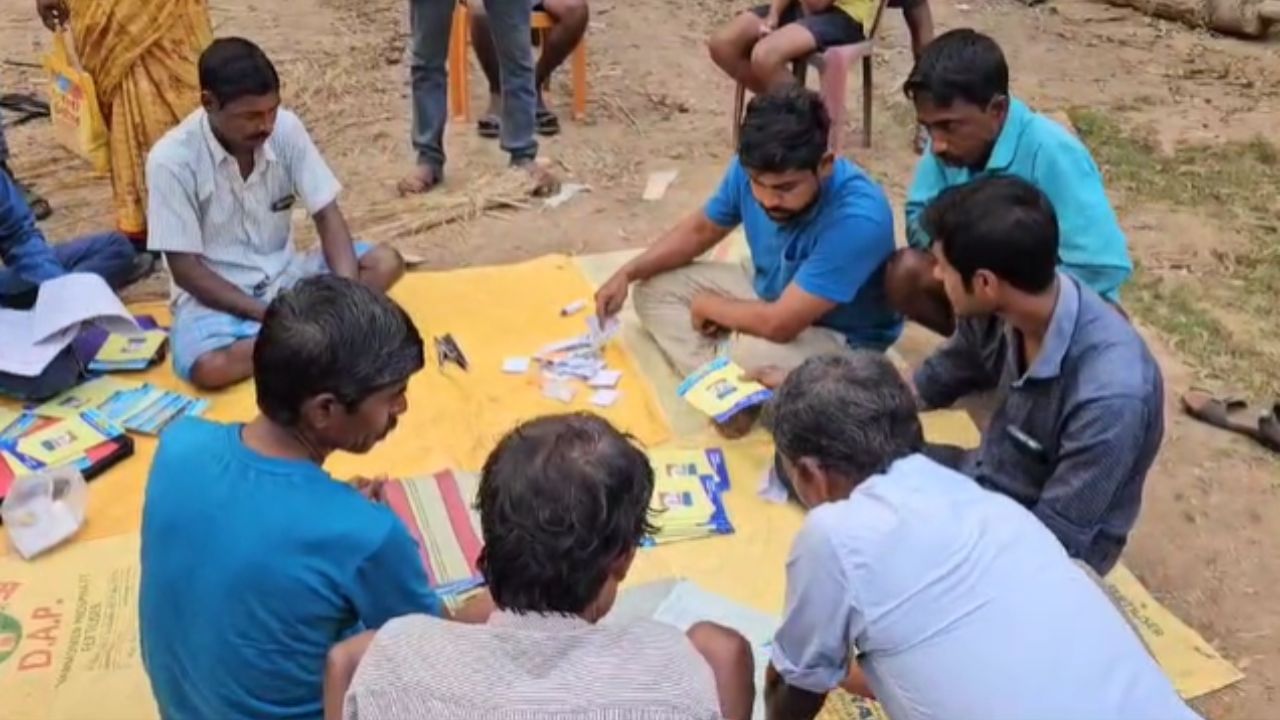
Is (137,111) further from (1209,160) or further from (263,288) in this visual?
(1209,160)

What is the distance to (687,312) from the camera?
4297 mm

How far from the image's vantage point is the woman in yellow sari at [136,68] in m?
4.65

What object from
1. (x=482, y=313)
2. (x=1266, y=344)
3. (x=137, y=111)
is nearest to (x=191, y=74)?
(x=137, y=111)

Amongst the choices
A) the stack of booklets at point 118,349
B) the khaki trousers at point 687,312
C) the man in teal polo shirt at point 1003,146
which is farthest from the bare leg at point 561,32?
the man in teal polo shirt at point 1003,146

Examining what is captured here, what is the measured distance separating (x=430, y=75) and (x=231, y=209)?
67.5 inches

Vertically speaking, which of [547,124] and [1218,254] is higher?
[1218,254]

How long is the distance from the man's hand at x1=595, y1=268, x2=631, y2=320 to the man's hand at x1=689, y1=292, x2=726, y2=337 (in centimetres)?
24

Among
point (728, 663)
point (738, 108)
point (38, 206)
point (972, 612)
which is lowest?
point (38, 206)

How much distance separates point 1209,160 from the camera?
20.0ft

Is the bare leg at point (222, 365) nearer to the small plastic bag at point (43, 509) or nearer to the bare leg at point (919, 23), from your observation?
the small plastic bag at point (43, 509)

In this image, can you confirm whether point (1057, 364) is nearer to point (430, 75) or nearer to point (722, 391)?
point (722, 391)

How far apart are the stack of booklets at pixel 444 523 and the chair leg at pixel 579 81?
322 centimetres

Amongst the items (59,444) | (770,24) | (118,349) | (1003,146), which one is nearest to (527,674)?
(1003,146)

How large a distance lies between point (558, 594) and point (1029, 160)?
234cm
